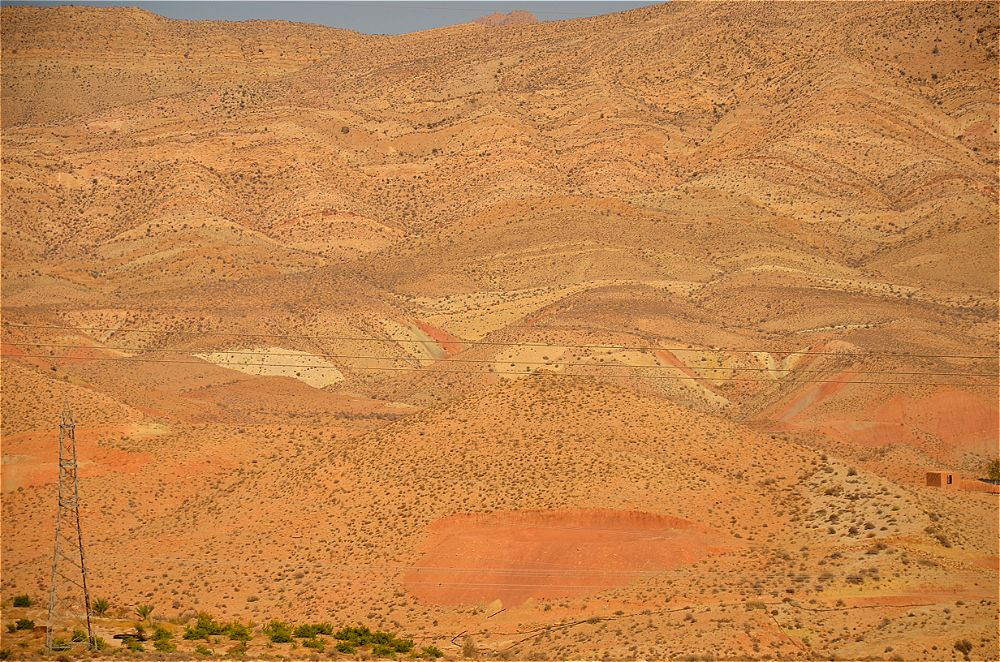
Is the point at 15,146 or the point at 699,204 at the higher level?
the point at 15,146

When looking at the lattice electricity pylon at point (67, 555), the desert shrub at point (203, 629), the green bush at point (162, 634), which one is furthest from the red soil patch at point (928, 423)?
the green bush at point (162, 634)

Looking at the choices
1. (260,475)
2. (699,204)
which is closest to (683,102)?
(699,204)

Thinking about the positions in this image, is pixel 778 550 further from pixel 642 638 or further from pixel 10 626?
pixel 10 626

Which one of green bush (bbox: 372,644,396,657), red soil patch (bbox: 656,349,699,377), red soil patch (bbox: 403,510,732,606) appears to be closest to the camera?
green bush (bbox: 372,644,396,657)

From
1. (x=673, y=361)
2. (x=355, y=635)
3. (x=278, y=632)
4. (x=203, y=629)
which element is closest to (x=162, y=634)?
(x=203, y=629)

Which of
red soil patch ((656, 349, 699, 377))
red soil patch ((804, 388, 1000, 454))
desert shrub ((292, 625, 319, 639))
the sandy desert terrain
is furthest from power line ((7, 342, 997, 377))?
desert shrub ((292, 625, 319, 639))

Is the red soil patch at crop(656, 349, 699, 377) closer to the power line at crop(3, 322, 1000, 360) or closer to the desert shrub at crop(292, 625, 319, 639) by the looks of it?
the power line at crop(3, 322, 1000, 360)
